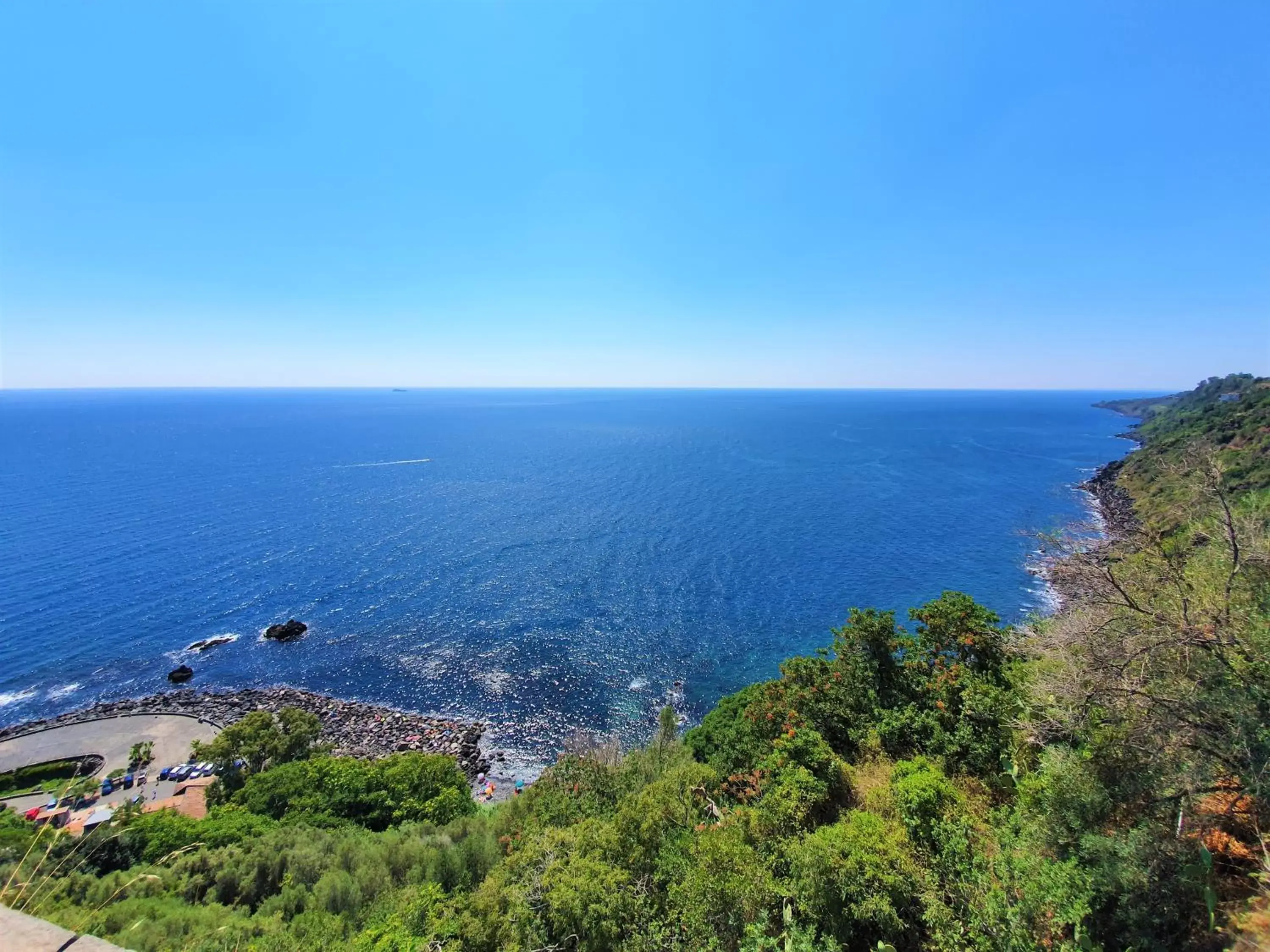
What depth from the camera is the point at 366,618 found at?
52062mm

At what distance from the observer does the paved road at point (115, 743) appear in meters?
34.4

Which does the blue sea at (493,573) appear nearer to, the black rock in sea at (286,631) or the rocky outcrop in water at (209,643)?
the rocky outcrop in water at (209,643)

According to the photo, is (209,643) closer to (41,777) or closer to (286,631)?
(286,631)

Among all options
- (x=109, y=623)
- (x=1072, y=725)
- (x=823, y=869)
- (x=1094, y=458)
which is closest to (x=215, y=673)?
(x=109, y=623)

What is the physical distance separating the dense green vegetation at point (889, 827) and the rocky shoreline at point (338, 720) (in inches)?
370

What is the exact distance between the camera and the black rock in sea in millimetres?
49188

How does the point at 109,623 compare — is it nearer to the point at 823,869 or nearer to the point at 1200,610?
the point at 823,869

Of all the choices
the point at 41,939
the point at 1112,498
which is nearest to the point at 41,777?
the point at 41,939

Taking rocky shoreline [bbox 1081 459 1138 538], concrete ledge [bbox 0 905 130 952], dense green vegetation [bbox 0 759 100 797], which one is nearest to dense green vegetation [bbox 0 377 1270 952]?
concrete ledge [bbox 0 905 130 952]

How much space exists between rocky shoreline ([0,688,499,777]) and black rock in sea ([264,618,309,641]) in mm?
6721

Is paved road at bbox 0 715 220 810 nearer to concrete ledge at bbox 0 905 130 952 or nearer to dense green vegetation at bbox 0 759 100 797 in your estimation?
dense green vegetation at bbox 0 759 100 797

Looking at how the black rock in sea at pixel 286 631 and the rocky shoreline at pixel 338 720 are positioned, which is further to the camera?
the black rock in sea at pixel 286 631

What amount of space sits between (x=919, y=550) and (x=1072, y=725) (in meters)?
Result: 58.3

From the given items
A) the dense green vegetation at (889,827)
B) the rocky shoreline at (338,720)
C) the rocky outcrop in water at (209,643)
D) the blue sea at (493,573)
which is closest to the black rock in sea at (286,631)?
the blue sea at (493,573)
